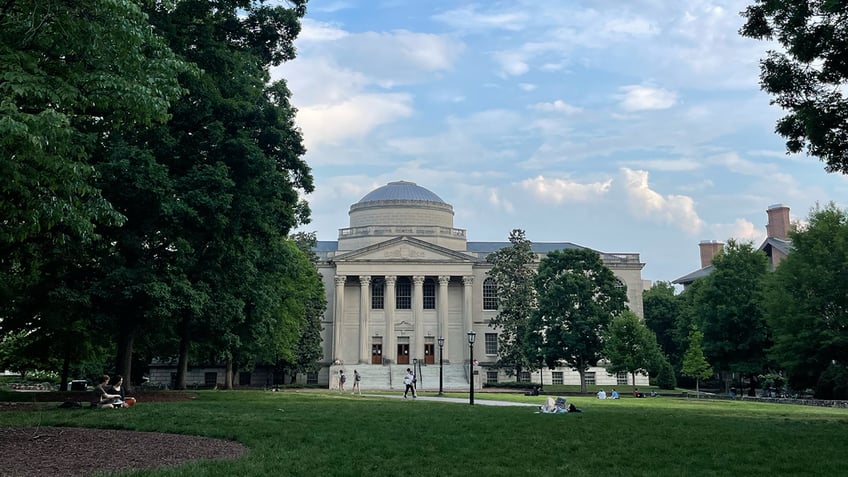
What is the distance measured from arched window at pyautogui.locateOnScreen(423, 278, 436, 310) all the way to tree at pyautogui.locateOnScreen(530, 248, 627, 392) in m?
19.2

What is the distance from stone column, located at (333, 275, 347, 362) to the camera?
6969cm

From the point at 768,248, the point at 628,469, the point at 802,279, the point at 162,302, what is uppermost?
the point at 768,248

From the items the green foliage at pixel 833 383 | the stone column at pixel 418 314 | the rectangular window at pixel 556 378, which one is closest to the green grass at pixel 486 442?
the green foliage at pixel 833 383

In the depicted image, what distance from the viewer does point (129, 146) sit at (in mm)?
21094

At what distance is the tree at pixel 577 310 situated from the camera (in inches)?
2045

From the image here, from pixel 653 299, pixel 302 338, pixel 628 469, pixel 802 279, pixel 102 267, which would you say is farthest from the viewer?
pixel 653 299

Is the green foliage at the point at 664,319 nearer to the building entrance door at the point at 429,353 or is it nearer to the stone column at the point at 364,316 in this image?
the building entrance door at the point at 429,353

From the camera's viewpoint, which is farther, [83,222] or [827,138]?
[827,138]

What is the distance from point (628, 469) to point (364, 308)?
6036 centimetres

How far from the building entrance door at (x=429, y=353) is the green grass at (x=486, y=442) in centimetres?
5180

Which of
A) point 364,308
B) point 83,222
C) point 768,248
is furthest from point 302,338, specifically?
point 83,222

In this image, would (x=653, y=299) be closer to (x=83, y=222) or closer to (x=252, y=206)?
(x=252, y=206)

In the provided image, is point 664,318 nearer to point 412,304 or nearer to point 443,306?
point 443,306

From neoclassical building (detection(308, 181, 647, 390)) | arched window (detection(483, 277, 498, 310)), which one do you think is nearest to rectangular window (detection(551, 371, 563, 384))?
neoclassical building (detection(308, 181, 647, 390))
